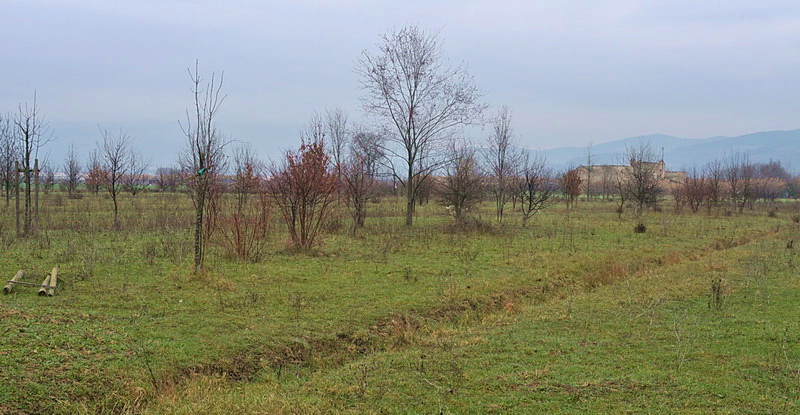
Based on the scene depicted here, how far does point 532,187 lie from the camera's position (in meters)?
25.7

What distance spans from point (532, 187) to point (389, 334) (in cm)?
1906

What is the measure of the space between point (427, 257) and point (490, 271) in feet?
7.48

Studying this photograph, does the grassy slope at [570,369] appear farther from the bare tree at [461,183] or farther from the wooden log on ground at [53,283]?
the bare tree at [461,183]

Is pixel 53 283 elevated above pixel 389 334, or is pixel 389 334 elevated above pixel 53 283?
pixel 53 283

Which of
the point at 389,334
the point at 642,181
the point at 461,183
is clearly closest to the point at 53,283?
the point at 389,334

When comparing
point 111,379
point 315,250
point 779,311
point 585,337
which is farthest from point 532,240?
point 111,379

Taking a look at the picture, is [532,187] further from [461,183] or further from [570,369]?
[570,369]

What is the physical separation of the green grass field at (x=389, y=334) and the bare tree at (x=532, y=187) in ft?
35.6

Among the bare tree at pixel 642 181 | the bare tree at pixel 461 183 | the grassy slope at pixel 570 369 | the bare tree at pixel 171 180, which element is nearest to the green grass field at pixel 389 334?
the grassy slope at pixel 570 369

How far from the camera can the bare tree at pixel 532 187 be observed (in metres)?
25.0

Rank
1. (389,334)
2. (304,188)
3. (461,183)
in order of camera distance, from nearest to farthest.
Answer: (389,334) → (304,188) → (461,183)

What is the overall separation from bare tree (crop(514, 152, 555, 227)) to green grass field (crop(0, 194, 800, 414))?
10836mm

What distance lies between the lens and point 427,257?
1437 centimetres

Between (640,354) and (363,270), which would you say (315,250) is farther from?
(640,354)
